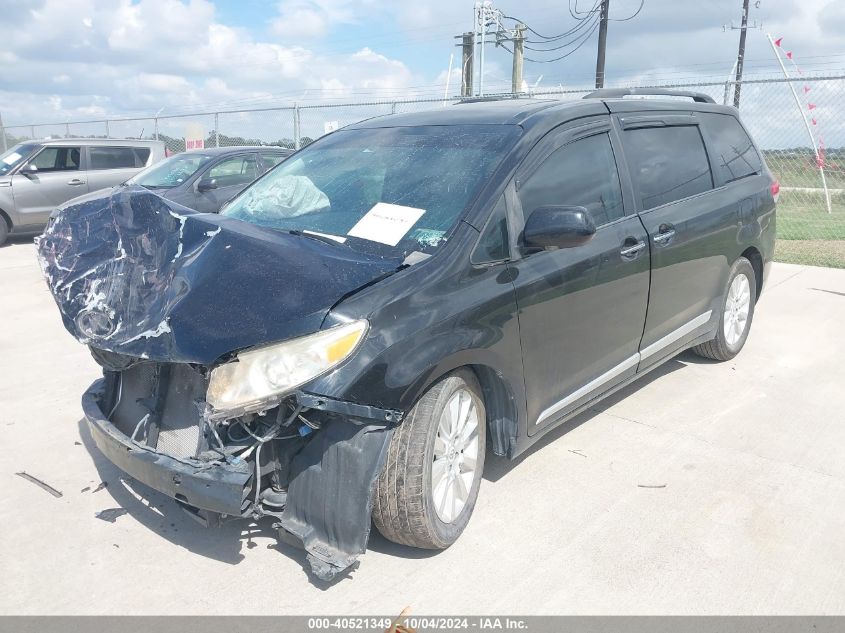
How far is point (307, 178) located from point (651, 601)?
267 centimetres

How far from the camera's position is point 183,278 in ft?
8.84

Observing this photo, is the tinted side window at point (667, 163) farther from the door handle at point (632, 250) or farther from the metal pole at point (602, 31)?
the metal pole at point (602, 31)

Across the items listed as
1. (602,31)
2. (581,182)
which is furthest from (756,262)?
(602,31)

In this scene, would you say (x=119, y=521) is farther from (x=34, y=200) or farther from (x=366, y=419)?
(x=34, y=200)

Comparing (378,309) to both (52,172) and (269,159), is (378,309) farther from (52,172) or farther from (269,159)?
(52,172)

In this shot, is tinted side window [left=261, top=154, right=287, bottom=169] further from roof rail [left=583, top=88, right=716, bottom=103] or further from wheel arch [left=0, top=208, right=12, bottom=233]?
roof rail [left=583, top=88, right=716, bottom=103]

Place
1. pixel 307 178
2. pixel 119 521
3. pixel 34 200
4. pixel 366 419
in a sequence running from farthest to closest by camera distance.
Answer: pixel 34 200 → pixel 307 178 → pixel 119 521 → pixel 366 419

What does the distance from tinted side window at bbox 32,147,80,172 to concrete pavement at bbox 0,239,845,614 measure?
8.84 meters

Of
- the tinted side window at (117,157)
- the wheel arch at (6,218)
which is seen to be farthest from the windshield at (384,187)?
the tinted side window at (117,157)

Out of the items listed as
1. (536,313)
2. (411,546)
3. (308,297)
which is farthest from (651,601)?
(308,297)

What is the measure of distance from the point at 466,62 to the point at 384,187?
1563cm

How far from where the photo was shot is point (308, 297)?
2.59 meters

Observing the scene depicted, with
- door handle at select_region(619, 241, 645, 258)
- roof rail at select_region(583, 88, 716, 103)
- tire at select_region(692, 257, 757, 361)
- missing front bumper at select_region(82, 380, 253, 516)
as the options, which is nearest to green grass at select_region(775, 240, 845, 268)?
tire at select_region(692, 257, 757, 361)

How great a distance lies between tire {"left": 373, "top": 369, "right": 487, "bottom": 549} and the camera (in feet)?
8.98
